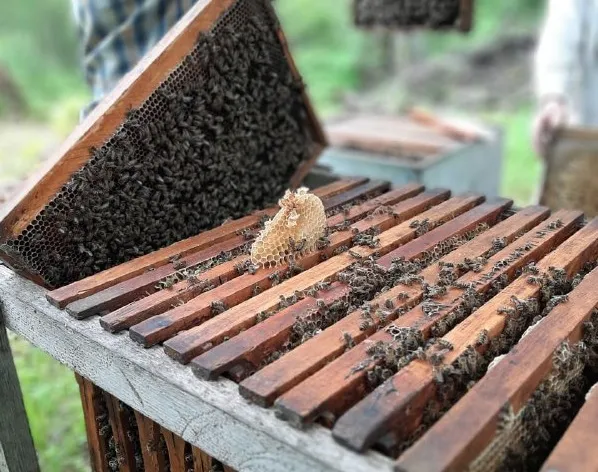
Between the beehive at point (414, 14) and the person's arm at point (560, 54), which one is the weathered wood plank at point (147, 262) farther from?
the person's arm at point (560, 54)

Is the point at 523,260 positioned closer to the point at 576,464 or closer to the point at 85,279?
the point at 576,464

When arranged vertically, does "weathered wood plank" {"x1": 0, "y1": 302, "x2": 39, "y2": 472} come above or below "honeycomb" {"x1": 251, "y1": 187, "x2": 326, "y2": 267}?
below

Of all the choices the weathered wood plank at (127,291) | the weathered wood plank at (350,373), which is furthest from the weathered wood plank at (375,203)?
the weathered wood plank at (350,373)

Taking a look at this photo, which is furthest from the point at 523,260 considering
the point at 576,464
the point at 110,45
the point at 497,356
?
the point at 110,45

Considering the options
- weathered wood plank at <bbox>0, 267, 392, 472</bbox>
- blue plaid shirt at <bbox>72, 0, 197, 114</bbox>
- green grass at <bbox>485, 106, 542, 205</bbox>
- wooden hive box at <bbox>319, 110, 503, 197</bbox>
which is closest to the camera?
weathered wood plank at <bbox>0, 267, 392, 472</bbox>

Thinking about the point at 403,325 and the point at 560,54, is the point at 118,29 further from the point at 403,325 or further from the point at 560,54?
the point at 560,54

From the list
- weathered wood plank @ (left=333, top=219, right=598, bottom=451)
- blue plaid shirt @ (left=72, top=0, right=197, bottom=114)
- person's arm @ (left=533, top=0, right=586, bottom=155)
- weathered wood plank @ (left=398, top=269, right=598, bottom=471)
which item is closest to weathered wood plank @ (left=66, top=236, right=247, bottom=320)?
weathered wood plank @ (left=333, top=219, right=598, bottom=451)

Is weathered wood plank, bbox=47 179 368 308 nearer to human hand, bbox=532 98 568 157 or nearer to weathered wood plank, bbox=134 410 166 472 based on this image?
weathered wood plank, bbox=134 410 166 472
